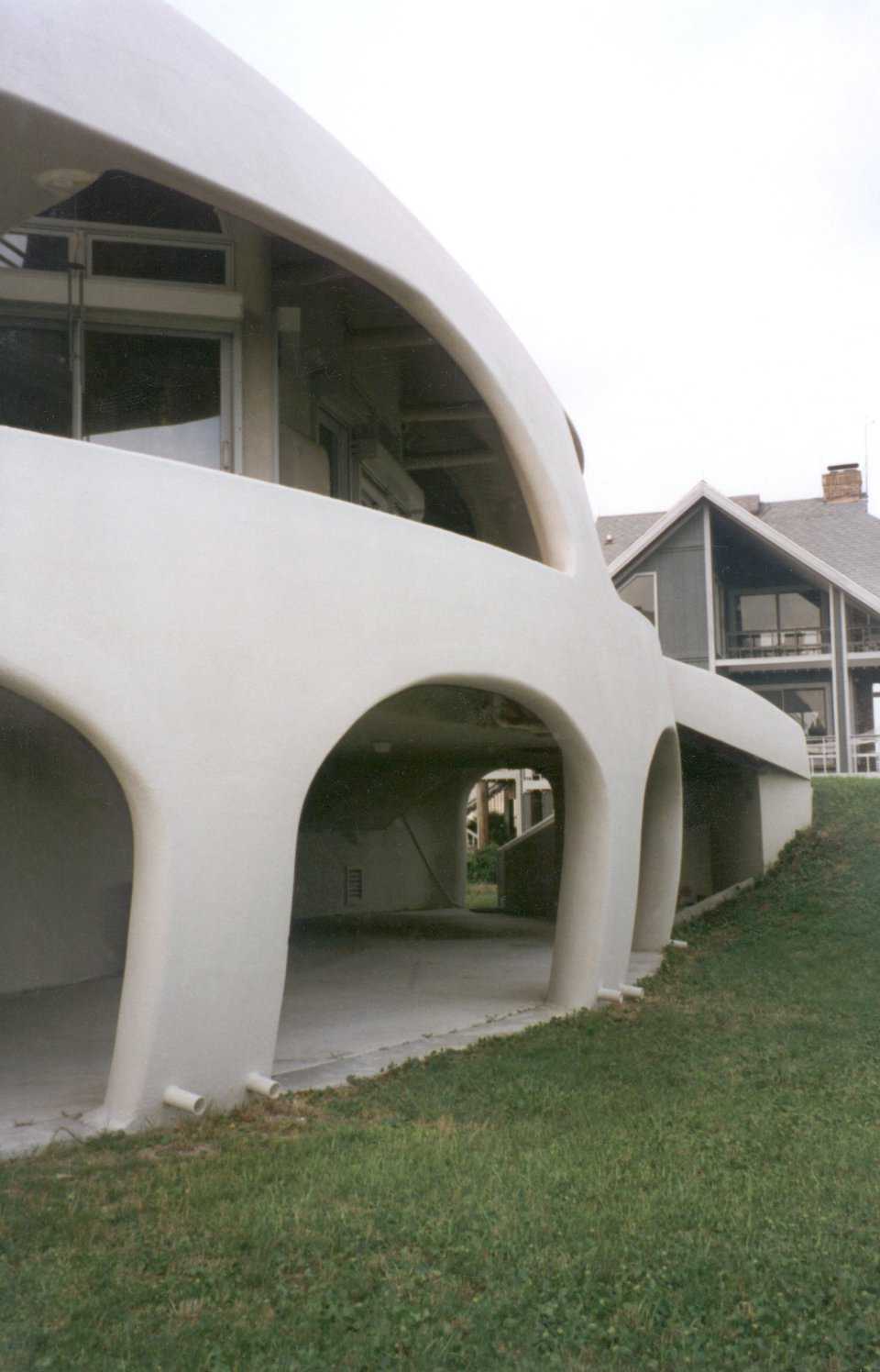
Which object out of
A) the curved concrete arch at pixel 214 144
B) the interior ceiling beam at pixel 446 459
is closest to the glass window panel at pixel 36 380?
the curved concrete arch at pixel 214 144

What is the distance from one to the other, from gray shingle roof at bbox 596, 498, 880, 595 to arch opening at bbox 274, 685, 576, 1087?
910 cm

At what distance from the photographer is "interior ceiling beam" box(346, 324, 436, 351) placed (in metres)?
13.0

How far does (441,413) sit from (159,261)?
5.02m

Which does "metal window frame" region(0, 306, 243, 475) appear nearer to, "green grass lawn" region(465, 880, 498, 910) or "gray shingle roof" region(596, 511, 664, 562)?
"green grass lawn" region(465, 880, 498, 910)

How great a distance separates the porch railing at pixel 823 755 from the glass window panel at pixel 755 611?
11.6 feet

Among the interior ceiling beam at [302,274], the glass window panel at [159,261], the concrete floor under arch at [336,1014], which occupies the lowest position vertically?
the concrete floor under arch at [336,1014]

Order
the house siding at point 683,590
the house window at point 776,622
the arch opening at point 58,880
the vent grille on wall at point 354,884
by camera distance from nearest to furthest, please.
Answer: the arch opening at point 58,880
the vent grille on wall at point 354,884
the house siding at point 683,590
the house window at point 776,622

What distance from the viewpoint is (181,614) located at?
24.6 feet

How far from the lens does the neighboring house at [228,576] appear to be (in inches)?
292

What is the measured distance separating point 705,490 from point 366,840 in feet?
38.5

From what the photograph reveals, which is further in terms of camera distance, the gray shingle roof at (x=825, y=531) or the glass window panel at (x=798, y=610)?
the glass window panel at (x=798, y=610)

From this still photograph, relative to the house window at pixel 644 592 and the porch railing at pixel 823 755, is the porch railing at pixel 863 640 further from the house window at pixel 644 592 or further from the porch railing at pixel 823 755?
the house window at pixel 644 592

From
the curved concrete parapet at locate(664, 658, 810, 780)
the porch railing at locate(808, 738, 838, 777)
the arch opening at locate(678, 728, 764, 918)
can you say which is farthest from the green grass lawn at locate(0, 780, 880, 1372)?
the porch railing at locate(808, 738, 838, 777)

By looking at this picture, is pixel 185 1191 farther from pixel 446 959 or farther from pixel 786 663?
pixel 786 663
